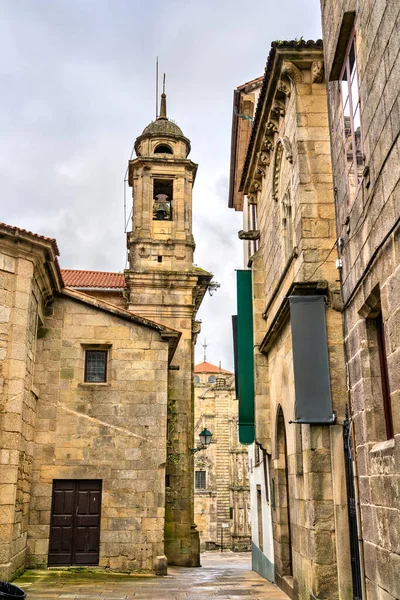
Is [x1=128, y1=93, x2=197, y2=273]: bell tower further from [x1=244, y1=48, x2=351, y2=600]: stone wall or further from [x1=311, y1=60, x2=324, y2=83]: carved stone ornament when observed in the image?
[x1=311, y1=60, x2=324, y2=83]: carved stone ornament

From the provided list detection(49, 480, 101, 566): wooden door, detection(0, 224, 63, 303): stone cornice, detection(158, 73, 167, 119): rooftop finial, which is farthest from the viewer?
detection(158, 73, 167, 119): rooftop finial

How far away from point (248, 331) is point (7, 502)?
6014mm

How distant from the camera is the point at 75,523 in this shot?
47.3 ft

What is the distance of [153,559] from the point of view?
1434 cm

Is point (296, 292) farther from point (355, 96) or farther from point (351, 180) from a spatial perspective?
point (355, 96)

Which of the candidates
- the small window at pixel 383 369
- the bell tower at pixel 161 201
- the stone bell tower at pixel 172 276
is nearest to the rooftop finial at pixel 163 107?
the stone bell tower at pixel 172 276

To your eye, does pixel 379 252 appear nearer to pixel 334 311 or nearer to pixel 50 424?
pixel 334 311

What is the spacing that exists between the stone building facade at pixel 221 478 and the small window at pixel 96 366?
42.3 metres

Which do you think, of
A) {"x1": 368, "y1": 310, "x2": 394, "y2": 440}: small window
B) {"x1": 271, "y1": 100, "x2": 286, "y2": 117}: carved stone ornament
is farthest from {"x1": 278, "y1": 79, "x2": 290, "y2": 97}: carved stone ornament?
{"x1": 368, "y1": 310, "x2": 394, "y2": 440}: small window

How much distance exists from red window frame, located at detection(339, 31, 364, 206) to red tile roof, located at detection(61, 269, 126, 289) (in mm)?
18405

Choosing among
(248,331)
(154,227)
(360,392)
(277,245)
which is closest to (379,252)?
(360,392)

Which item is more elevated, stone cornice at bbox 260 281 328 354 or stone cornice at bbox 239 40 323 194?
stone cornice at bbox 239 40 323 194

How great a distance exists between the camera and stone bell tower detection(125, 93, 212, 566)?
66.6 feet

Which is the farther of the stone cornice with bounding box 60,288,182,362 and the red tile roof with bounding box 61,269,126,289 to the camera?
the red tile roof with bounding box 61,269,126,289
